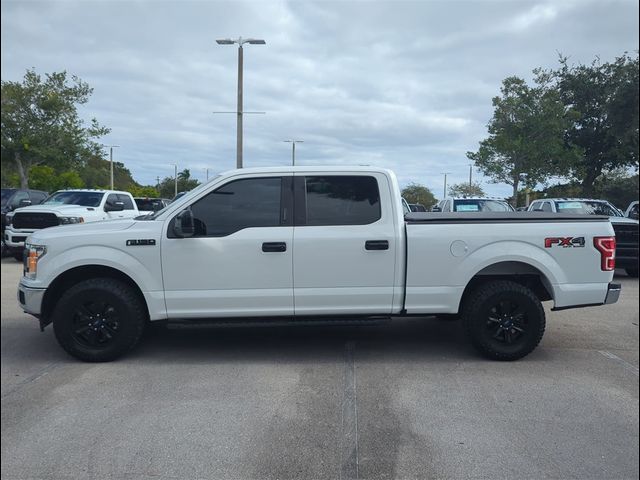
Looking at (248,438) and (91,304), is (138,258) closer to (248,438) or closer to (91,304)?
(91,304)

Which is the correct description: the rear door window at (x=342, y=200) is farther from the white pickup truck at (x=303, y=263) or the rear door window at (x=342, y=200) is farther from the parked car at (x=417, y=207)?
the parked car at (x=417, y=207)

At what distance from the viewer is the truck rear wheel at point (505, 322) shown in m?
4.98

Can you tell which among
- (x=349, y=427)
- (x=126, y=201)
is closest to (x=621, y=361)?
(x=349, y=427)

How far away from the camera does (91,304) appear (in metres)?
4.83

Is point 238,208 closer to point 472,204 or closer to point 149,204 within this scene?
point 149,204

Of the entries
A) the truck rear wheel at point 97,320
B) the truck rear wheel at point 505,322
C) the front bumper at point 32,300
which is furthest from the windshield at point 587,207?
the front bumper at point 32,300

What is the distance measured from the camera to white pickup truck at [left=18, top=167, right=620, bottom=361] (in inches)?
189

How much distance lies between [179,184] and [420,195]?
3189 millimetres

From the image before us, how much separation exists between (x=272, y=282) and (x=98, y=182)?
284cm

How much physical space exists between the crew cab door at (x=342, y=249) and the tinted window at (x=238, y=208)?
10.1 inches

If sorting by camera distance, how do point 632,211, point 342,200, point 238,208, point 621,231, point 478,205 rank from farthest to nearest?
point 632,211, point 621,231, point 478,205, point 342,200, point 238,208

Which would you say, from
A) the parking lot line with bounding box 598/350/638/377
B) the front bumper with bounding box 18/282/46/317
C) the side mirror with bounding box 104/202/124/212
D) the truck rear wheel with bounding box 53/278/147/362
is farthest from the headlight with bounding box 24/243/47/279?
the parking lot line with bounding box 598/350/638/377

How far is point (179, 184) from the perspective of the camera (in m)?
6.12

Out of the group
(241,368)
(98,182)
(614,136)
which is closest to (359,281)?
(241,368)
